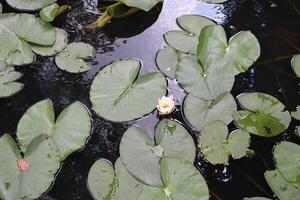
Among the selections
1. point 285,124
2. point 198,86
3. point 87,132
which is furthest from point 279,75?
point 87,132

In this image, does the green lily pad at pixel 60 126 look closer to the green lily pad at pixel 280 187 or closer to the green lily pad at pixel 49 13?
the green lily pad at pixel 49 13

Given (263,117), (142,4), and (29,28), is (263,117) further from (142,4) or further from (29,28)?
(29,28)

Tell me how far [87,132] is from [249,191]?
0.66 metres

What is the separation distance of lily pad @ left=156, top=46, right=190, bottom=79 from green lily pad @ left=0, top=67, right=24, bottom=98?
638 mm

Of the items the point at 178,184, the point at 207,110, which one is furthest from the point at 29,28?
the point at 178,184

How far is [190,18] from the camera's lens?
1.82m

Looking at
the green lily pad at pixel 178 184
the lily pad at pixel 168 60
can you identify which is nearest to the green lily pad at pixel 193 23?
the lily pad at pixel 168 60

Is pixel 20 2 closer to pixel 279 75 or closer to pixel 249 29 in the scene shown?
pixel 249 29

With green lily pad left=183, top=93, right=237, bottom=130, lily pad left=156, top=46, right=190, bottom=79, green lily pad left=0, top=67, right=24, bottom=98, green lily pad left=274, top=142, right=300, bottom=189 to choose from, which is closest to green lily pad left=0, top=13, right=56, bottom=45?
green lily pad left=0, top=67, right=24, bottom=98

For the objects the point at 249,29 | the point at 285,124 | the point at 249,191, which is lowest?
the point at 249,191

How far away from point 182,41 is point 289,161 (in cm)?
72

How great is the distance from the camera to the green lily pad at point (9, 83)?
5.30 ft

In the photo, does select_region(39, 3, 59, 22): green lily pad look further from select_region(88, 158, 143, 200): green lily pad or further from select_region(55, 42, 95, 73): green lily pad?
select_region(88, 158, 143, 200): green lily pad

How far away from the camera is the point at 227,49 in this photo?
5.46ft
